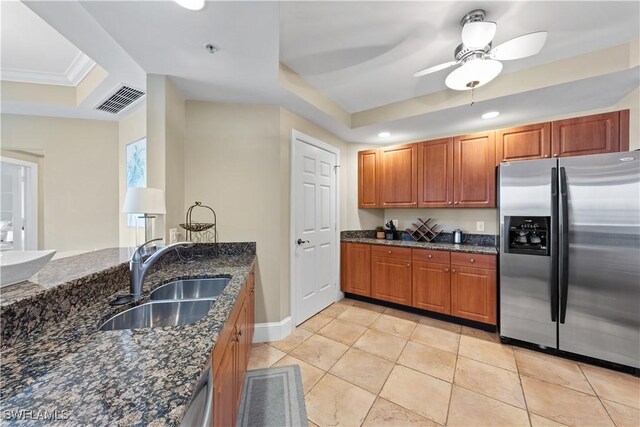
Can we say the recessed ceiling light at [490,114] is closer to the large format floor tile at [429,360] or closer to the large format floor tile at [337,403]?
the large format floor tile at [429,360]

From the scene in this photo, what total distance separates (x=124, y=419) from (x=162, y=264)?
5.19 feet

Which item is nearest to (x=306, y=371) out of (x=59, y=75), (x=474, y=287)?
(x=474, y=287)

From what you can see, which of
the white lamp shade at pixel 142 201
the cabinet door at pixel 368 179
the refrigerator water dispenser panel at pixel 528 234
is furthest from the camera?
the cabinet door at pixel 368 179

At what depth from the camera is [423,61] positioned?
2055 mm

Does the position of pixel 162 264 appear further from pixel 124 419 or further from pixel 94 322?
pixel 124 419

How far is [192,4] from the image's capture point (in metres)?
1.22

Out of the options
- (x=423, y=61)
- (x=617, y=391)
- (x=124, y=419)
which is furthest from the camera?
(x=423, y=61)

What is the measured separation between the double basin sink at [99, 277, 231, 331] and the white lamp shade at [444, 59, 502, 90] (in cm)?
219

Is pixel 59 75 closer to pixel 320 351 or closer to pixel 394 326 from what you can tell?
pixel 320 351

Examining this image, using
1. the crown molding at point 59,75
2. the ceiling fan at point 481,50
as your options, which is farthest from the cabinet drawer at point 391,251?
the crown molding at point 59,75

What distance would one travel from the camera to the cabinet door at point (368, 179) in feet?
11.6

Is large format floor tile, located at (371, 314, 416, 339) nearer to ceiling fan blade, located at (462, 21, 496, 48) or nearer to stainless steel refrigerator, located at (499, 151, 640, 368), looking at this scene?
stainless steel refrigerator, located at (499, 151, 640, 368)

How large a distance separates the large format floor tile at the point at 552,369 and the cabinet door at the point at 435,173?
165 centimetres

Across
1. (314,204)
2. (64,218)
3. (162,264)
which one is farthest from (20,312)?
(64,218)
